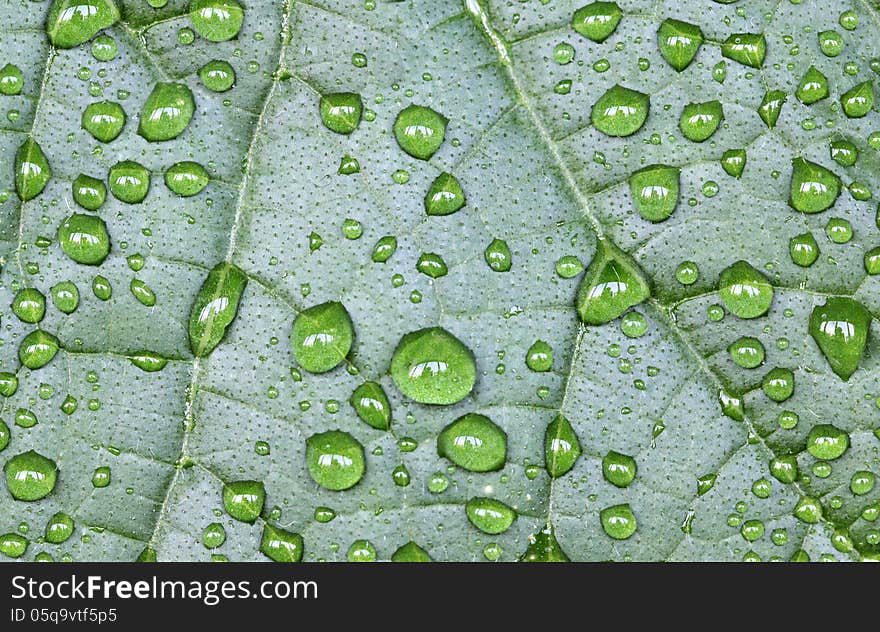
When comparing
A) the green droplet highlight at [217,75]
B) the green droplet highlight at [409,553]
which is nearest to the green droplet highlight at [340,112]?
the green droplet highlight at [217,75]

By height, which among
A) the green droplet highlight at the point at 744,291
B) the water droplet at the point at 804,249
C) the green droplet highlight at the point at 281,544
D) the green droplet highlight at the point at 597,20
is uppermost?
the green droplet highlight at the point at 597,20

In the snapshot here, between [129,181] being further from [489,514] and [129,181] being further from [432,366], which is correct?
[489,514]

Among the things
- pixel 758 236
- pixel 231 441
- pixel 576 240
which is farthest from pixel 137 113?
pixel 758 236

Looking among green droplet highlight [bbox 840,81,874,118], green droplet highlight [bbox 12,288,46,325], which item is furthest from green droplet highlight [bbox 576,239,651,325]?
green droplet highlight [bbox 12,288,46,325]

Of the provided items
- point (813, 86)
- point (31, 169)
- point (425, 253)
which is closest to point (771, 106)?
point (813, 86)

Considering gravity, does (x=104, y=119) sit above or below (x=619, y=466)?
above

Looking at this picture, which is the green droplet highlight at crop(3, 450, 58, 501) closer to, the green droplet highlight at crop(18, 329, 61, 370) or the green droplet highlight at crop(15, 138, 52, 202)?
the green droplet highlight at crop(18, 329, 61, 370)

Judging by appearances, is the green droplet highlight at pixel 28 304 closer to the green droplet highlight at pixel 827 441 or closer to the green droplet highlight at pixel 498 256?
the green droplet highlight at pixel 498 256
